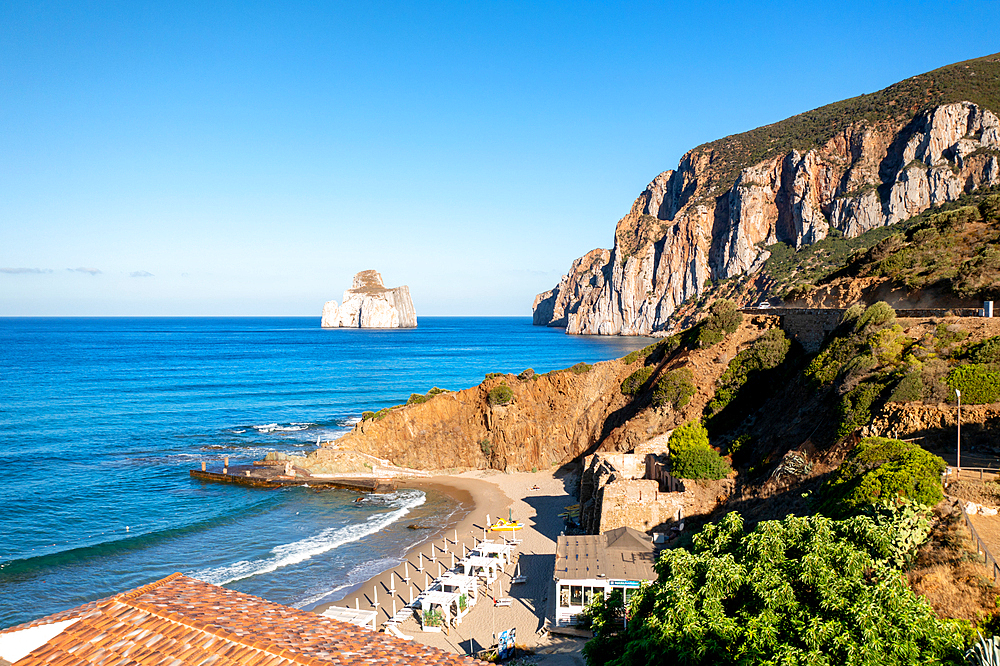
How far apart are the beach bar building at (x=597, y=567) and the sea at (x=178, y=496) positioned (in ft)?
25.8

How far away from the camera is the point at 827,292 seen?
36.4m

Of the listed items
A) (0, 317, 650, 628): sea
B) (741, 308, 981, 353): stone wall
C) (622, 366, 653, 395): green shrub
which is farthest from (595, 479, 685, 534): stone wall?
(622, 366, 653, 395): green shrub

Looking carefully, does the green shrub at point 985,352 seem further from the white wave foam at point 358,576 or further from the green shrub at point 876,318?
the white wave foam at point 358,576

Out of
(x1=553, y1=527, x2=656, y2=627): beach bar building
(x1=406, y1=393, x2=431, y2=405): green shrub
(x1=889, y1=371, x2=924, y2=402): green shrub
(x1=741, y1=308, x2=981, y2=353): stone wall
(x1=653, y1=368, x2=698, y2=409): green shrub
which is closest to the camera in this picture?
(x1=553, y1=527, x2=656, y2=627): beach bar building

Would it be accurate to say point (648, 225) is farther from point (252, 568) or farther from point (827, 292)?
point (252, 568)

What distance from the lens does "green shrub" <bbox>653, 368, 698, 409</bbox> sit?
101 ft

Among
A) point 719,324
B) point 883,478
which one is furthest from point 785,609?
point 719,324

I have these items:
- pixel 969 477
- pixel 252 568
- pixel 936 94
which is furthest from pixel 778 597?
pixel 936 94

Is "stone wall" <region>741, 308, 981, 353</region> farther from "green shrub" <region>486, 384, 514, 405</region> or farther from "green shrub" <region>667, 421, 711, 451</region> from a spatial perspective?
"green shrub" <region>486, 384, 514, 405</region>

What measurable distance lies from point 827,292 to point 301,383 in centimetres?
5740

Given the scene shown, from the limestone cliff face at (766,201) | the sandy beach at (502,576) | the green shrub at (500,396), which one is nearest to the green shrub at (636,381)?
the sandy beach at (502,576)

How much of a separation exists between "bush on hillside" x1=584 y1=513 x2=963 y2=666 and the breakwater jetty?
25302mm

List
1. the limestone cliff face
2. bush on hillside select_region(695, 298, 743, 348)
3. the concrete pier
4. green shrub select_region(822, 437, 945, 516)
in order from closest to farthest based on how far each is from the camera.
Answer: green shrub select_region(822, 437, 945, 516) → bush on hillside select_region(695, 298, 743, 348) → the concrete pier → the limestone cliff face

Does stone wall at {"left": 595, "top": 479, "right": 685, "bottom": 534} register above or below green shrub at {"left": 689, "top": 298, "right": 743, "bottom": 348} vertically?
below
